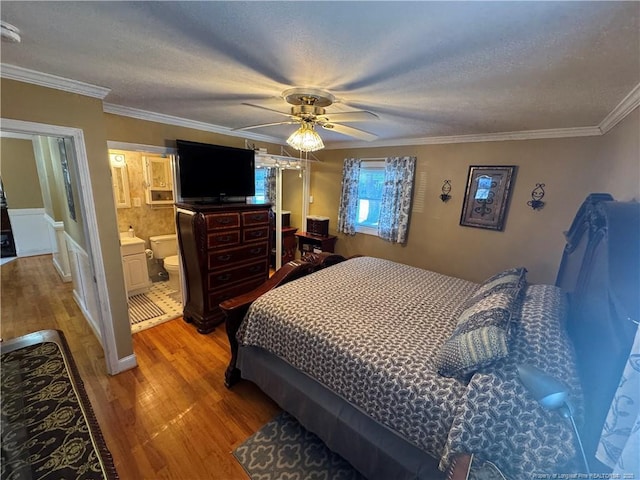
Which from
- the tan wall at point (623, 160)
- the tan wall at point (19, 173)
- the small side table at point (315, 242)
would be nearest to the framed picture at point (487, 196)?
the tan wall at point (623, 160)

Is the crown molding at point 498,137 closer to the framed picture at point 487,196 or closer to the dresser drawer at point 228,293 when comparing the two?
the framed picture at point 487,196

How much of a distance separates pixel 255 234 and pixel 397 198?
203 cm

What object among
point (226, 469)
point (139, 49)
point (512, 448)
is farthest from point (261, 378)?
point (139, 49)

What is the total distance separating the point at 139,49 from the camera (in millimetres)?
1235

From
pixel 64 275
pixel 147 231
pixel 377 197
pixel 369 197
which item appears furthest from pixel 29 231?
pixel 377 197

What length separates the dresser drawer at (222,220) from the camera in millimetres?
2736

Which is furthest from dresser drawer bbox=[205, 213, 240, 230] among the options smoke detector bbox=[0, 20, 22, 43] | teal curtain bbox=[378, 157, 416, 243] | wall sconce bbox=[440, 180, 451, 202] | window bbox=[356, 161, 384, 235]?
wall sconce bbox=[440, 180, 451, 202]

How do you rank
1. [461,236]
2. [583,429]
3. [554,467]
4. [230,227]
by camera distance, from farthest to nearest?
[461,236], [230,227], [583,429], [554,467]

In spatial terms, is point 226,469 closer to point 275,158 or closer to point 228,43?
point 228,43

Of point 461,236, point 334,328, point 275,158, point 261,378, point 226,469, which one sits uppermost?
point 275,158

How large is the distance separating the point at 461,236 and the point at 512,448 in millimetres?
2575

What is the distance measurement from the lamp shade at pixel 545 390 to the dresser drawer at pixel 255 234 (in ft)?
9.27

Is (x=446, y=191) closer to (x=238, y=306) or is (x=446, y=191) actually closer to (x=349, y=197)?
(x=349, y=197)

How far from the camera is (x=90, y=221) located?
1.93 metres
